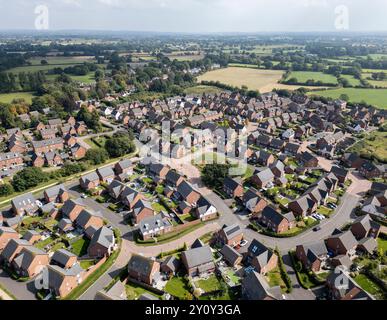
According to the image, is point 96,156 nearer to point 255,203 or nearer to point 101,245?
point 101,245

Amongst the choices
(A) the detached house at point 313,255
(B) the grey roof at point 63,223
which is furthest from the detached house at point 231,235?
(B) the grey roof at point 63,223

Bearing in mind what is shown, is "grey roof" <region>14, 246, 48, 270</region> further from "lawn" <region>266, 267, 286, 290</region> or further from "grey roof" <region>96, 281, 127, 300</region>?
"lawn" <region>266, 267, 286, 290</region>

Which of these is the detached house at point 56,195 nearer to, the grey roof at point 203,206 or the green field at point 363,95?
the grey roof at point 203,206

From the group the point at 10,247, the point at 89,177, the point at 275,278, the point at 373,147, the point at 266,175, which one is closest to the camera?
the point at 275,278

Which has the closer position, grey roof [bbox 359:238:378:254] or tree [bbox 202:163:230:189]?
grey roof [bbox 359:238:378:254]

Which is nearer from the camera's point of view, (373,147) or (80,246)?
(80,246)

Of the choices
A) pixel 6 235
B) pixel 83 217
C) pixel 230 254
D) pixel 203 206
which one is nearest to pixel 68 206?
pixel 83 217

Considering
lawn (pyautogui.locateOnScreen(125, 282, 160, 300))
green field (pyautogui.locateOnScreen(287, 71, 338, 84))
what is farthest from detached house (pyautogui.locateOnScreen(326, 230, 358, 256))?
green field (pyautogui.locateOnScreen(287, 71, 338, 84))

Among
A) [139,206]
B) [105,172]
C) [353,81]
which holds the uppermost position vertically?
[353,81]
